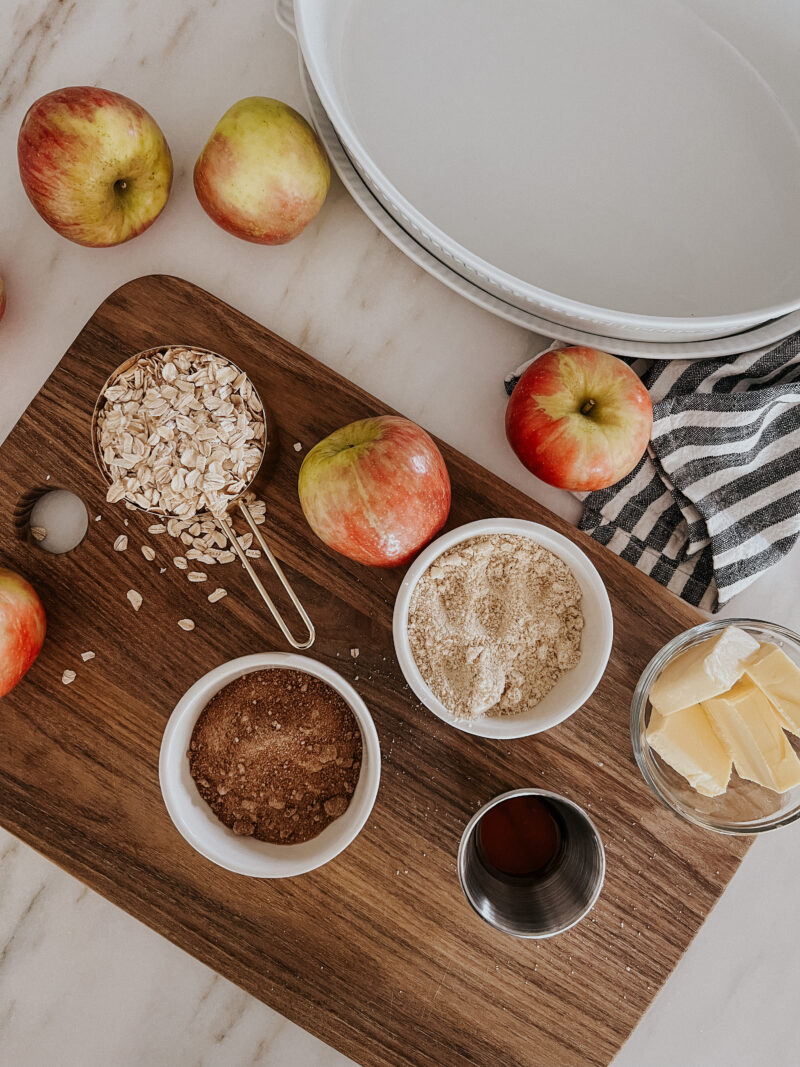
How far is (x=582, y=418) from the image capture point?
0.80m

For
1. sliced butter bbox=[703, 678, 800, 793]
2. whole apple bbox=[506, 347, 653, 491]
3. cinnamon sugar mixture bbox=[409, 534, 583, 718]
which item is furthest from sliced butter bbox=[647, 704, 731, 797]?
whole apple bbox=[506, 347, 653, 491]

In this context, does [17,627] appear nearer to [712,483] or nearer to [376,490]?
[376,490]

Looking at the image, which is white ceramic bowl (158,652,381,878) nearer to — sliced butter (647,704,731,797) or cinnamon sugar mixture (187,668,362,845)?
cinnamon sugar mixture (187,668,362,845)

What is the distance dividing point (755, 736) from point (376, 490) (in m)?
0.46

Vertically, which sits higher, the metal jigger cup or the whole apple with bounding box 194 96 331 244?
the whole apple with bounding box 194 96 331 244

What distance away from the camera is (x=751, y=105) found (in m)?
0.92

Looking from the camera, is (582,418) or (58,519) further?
(58,519)

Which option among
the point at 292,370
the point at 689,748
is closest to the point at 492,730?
the point at 689,748

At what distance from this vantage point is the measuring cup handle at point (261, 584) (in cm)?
86

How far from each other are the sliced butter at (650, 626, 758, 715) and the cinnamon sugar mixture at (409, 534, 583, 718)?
0.33 ft

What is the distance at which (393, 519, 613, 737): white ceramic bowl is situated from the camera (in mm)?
787

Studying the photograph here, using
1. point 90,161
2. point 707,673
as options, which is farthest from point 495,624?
point 90,161

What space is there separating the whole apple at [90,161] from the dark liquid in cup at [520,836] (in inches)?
31.1

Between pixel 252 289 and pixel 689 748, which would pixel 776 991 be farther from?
pixel 252 289
